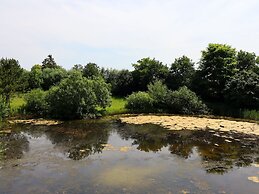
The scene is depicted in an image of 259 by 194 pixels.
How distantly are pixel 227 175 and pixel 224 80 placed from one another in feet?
63.4

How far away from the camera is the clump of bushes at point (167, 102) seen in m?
27.1

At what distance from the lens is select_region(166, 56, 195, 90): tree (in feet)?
114

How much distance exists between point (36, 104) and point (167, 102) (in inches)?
465

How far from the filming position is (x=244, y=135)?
1914 centimetres

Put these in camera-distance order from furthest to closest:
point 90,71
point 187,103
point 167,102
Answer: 1. point 90,71
2. point 167,102
3. point 187,103

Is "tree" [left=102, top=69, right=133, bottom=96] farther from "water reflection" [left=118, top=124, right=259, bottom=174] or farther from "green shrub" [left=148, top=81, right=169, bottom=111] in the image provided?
"water reflection" [left=118, top=124, right=259, bottom=174]

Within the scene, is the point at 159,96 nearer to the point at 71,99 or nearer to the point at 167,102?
the point at 167,102

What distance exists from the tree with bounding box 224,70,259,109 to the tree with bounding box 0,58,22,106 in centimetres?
1896

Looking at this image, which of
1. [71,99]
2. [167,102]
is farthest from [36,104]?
[167,102]

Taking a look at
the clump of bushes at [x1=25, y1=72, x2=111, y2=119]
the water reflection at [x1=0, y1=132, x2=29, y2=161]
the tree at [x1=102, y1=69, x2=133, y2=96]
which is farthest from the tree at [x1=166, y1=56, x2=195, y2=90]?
the water reflection at [x1=0, y1=132, x2=29, y2=161]

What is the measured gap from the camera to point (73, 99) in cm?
2436

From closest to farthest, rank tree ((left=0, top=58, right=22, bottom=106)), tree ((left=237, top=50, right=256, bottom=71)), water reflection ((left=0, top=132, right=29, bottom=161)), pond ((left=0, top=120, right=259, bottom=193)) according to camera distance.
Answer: pond ((left=0, top=120, right=259, bottom=193)) → water reflection ((left=0, top=132, right=29, bottom=161)) → tree ((left=0, top=58, right=22, bottom=106)) → tree ((left=237, top=50, right=256, bottom=71))

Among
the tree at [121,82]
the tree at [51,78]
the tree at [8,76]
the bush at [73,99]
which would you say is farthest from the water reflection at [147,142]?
the tree at [51,78]

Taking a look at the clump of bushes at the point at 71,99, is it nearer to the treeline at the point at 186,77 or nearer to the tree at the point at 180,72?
the treeline at the point at 186,77
